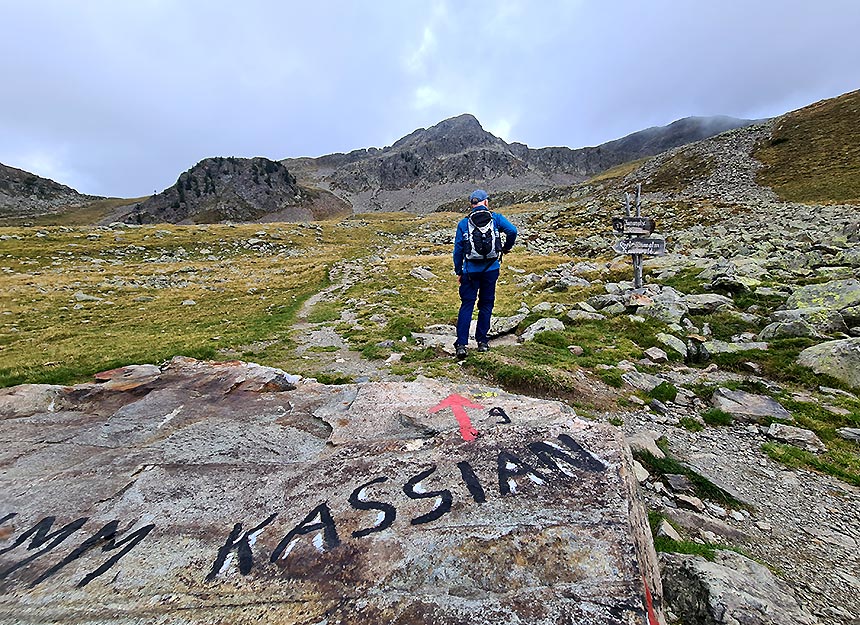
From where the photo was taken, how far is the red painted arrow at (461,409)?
499cm

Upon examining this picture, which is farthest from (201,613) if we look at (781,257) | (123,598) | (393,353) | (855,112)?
(855,112)

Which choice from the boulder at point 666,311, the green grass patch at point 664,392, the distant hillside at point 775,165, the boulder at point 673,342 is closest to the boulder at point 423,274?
the boulder at point 666,311

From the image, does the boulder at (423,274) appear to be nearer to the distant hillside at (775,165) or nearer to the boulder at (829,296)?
the boulder at (829,296)

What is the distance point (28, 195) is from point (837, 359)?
843 feet

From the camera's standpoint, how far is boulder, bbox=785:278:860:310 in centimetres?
1129

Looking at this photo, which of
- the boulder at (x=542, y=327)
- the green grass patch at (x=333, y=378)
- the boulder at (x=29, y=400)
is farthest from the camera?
the boulder at (x=542, y=327)

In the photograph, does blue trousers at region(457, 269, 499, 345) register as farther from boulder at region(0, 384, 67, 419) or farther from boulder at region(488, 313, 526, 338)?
boulder at region(0, 384, 67, 419)

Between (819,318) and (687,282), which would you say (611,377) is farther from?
(687,282)

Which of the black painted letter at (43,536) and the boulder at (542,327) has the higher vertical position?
the black painted letter at (43,536)

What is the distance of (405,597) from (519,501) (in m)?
1.34

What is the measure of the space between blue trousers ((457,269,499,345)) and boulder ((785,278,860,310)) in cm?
987

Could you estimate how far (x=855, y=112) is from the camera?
282ft

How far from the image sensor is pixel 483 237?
28.6 ft

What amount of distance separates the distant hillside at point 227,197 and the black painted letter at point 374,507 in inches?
6327
